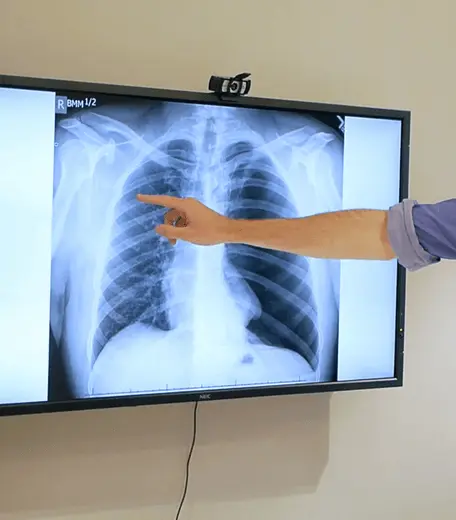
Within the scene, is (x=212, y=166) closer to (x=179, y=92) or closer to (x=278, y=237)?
(x=179, y=92)

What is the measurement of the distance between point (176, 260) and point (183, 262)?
0.07 feet

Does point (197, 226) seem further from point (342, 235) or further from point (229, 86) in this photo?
point (229, 86)

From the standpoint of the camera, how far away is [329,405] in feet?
7.73

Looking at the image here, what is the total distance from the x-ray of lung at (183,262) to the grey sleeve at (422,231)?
67cm

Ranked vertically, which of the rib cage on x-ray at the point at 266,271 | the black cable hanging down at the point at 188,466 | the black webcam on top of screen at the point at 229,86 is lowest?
the black cable hanging down at the point at 188,466

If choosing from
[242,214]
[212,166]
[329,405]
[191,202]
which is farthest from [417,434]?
[191,202]

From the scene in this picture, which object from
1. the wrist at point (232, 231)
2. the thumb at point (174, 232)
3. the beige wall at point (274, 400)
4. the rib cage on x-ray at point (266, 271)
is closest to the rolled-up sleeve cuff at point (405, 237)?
the wrist at point (232, 231)

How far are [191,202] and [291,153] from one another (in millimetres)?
602

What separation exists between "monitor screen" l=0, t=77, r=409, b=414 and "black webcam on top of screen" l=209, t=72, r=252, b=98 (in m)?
0.03

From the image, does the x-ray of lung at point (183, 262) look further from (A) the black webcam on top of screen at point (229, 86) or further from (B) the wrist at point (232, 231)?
(B) the wrist at point (232, 231)

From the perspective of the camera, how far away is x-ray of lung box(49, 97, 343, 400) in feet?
6.17

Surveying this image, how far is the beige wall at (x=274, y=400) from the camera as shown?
202cm

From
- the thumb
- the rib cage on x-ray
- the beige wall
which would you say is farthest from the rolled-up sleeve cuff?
the beige wall

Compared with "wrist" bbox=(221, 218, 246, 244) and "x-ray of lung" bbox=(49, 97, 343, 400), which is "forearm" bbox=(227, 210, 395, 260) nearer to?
"wrist" bbox=(221, 218, 246, 244)
